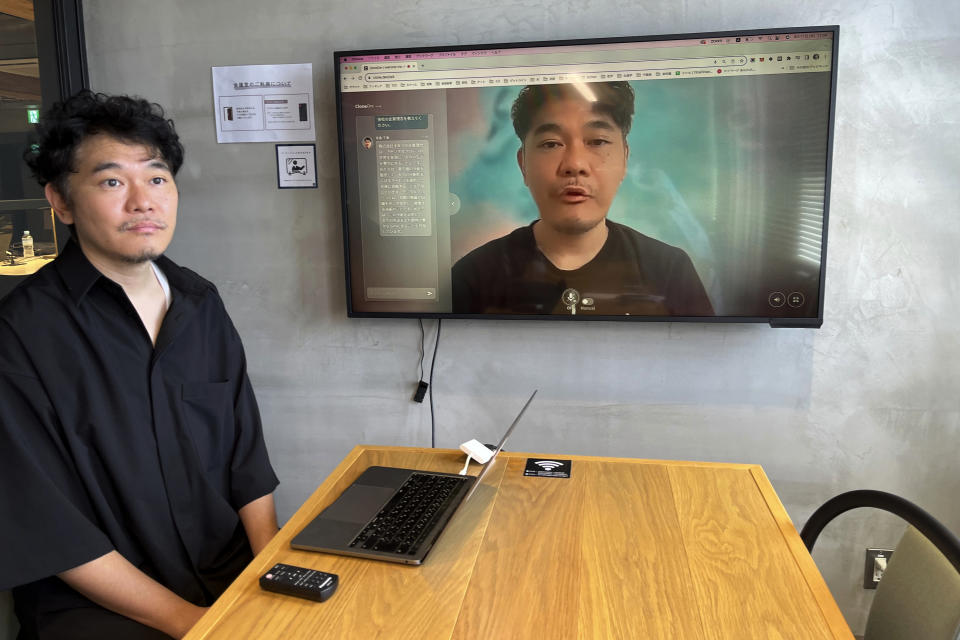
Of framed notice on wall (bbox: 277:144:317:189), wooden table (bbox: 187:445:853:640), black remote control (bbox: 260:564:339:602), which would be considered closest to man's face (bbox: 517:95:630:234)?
framed notice on wall (bbox: 277:144:317:189)

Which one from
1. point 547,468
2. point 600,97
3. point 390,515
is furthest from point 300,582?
point 600,97

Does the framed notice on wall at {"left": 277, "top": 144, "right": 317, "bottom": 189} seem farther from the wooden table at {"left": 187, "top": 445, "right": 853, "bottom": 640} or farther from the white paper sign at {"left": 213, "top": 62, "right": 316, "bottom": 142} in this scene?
the wooden table at {"left": 187, "top": 445, "right": 853, "bottom": 640}

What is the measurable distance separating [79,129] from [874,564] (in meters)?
2.55

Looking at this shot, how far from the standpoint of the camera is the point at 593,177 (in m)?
2.03

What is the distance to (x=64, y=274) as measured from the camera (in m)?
1.51

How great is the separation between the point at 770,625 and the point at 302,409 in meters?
1.75

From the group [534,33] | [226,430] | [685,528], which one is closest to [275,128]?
[534,33]

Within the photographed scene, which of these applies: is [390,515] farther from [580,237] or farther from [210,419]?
[580,237]

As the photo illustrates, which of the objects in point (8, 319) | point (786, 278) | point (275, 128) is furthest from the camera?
point (275, 128)

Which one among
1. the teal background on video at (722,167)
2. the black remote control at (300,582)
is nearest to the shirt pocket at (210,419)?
the black remote control at (300,582)

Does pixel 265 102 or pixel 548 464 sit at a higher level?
pixel 265 102

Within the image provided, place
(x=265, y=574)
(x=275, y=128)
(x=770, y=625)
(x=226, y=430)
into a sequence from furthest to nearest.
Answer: (x=275, y=128), (x=226, y=430), (x=265, y=574), (x=770, y=625)

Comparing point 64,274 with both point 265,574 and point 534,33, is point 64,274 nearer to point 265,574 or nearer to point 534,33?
point 265,574

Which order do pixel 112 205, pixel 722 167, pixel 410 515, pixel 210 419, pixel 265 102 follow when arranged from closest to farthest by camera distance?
pixel 410 515 < pixel 112 205 < pixel 210 419 < pixel 722 167 < pixel 265 102
